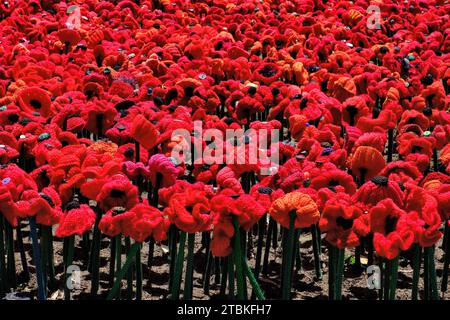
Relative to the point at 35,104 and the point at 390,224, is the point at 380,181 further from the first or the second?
the point at 35,104

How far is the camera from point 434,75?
27.8ft

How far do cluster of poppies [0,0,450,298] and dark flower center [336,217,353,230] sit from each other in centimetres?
1

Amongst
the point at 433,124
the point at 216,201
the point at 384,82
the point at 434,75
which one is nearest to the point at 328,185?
the point at 216,201

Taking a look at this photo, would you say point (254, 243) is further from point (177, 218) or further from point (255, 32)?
point (255, 32)

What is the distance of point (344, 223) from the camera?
16.0 feet

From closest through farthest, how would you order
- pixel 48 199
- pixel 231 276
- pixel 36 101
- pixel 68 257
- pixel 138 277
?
pixel 48 199
pixel 231 276
pixel 68 257
pixel 138 277
pixel 36 101

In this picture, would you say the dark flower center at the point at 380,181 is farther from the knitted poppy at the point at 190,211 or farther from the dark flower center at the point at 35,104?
the dark flower center at the point at 35,104

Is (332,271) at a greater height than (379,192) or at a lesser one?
lesser

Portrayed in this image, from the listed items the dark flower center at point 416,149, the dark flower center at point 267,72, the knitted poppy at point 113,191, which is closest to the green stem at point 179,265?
the knitted poppy at point 113,191

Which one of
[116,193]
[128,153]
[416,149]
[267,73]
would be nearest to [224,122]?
[128,153]

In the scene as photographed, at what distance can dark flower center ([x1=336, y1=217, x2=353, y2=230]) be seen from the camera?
4875 millimetres

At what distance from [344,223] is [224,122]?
6.93 ft

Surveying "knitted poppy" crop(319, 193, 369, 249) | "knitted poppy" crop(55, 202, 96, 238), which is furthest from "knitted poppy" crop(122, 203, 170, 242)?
"knitted poppy" crop(319, 193, 369, 249)
